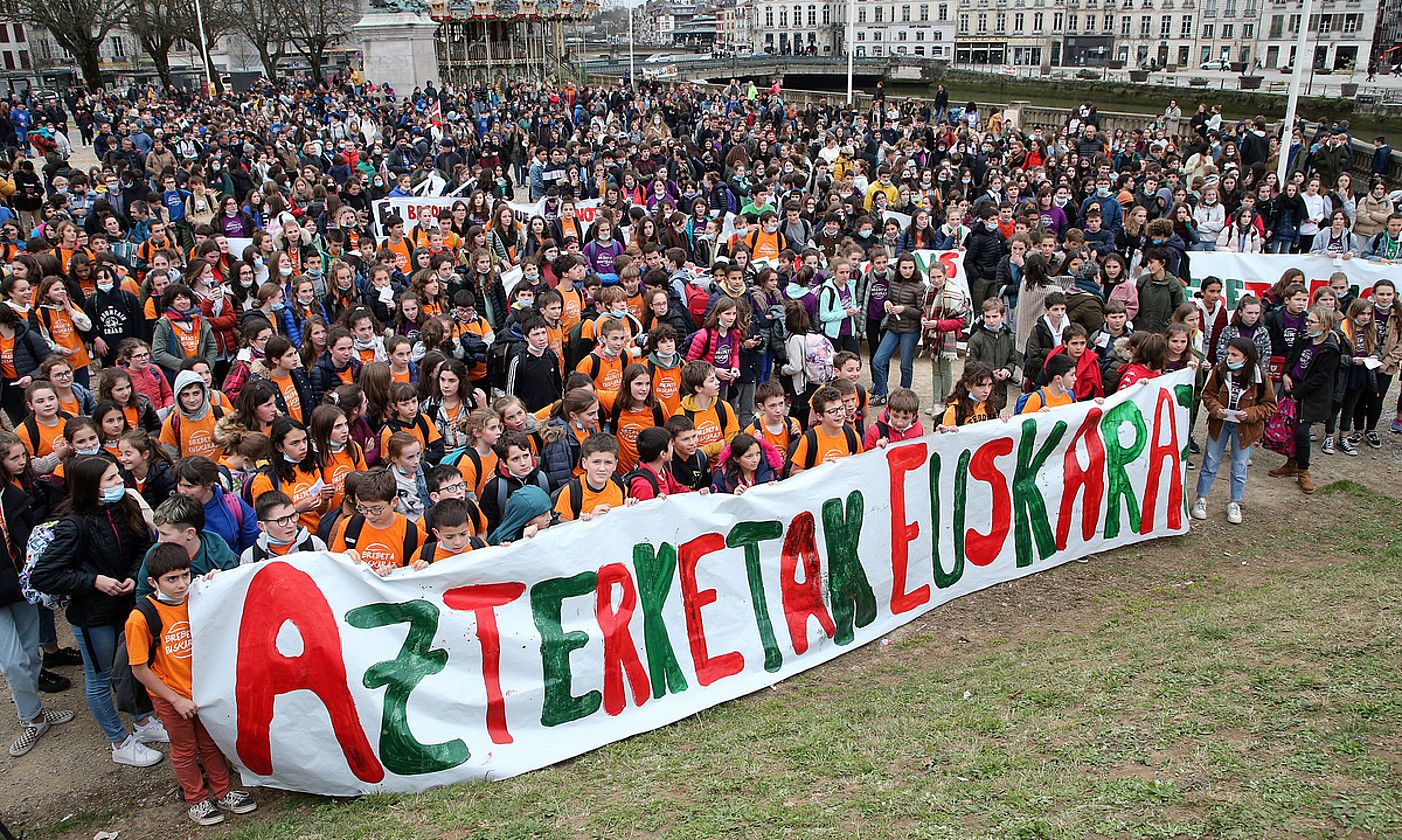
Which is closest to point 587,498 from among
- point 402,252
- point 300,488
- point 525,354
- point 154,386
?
point 300,488

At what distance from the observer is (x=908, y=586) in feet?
22.5

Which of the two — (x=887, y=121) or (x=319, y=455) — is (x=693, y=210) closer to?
(x=319, y=455)

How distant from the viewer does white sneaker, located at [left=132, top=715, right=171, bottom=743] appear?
5.81 metres

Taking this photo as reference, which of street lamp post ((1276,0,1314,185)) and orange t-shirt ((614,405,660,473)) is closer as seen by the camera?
orange t-shirt ((614,405,660,473))

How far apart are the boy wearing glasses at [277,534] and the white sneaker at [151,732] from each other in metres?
1.00

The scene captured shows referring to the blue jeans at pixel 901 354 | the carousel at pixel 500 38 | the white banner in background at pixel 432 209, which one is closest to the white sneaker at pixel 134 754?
the blue jeans at pixel 901 354

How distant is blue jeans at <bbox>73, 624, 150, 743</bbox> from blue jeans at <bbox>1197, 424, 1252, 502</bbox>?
25.2 feet

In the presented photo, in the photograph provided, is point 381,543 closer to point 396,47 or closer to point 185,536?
point 185,536

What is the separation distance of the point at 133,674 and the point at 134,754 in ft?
3.05

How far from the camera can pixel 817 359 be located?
30.5ft

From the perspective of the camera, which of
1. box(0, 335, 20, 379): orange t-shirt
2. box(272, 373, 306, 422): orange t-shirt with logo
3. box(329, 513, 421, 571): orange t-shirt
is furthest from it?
box(0, 335, 20, 379): orange t-shirt

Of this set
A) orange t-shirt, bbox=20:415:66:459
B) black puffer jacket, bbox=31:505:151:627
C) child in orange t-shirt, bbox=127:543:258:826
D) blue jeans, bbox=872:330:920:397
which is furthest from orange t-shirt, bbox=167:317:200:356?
blue jeans, bbox=872:330:920:397

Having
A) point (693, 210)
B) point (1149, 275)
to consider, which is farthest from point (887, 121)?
point (1149, 275)

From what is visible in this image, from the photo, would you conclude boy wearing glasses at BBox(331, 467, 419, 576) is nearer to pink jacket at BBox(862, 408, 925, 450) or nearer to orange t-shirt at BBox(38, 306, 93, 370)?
pink jacket at BBox(862, 408, 925, 450)
